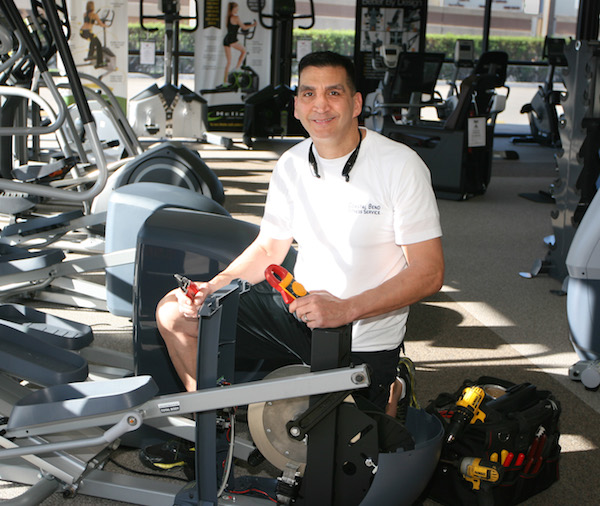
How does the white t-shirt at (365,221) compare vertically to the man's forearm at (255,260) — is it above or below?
above

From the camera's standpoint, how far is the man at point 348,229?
1.92 meters

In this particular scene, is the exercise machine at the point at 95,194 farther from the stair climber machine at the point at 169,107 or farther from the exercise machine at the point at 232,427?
the stair climber machine at the point at 169,107

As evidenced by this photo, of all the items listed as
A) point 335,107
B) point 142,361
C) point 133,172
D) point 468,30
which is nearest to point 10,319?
point 142,361

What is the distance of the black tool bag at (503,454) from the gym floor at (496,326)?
0.35 feet

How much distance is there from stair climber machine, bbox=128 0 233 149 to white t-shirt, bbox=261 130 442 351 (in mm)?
6818

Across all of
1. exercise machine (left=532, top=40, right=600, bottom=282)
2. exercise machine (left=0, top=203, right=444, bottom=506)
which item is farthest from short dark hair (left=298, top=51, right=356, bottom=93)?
exercise machine (left=532, top=40, right=600, bottom=282)

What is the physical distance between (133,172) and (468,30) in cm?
874

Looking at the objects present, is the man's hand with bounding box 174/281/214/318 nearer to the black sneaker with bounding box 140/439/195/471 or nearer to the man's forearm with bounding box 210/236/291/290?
the man's forearm with bounding box 210/236/291/290

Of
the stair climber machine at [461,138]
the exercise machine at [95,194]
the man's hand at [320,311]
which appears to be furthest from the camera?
the stair climber machine at [461,138]

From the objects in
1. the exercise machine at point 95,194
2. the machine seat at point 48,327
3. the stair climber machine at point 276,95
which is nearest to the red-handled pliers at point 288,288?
the machine seat at point 48,327

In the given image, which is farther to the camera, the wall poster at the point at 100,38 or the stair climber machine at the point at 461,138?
the wall poster at the point at 100,38

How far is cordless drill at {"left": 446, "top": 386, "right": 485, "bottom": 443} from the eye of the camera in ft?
6.95

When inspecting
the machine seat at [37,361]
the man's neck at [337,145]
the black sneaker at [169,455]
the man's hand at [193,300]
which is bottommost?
the black sneaker at [169,455]

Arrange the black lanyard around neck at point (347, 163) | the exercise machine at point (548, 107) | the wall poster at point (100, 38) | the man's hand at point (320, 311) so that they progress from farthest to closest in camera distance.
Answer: the exercise machine at point (548, 107)
the wall poster at point (100, 38)
the black lanyard around neck at point (347, 163)
the man's hand at point (320, 311)
